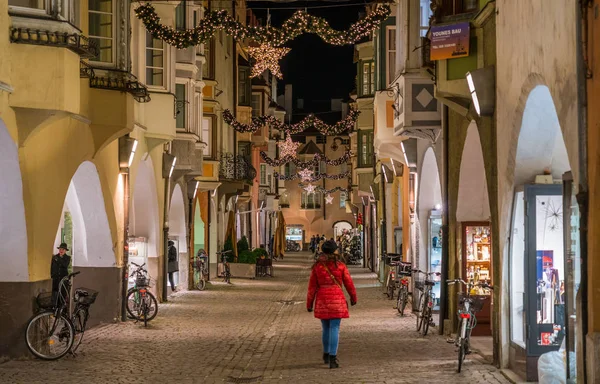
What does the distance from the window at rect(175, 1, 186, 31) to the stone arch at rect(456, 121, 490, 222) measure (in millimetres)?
14817

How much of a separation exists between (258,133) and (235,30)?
47145mm

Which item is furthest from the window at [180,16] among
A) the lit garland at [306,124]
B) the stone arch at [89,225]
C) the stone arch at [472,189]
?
the stone arch at [472,189]

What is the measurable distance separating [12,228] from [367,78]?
3300 cm

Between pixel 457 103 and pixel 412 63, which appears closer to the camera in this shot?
pixel 457 103

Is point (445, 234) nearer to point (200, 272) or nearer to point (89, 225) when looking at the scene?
point (89, 225)

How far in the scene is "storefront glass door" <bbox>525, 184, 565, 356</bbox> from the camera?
548 inches

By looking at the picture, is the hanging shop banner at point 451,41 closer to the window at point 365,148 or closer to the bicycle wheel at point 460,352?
the bicycle wheel at point 460,352

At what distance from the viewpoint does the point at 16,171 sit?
16656 mm

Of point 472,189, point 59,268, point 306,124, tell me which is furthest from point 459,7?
point 306,124

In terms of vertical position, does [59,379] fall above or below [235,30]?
below

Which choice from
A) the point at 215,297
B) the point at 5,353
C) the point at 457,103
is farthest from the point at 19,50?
the point at 215,297

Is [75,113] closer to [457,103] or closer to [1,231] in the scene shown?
[1,231]

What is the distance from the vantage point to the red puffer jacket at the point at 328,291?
15.6m

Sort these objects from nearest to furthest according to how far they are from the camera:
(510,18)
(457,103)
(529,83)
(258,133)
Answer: (529,83), (510,18), (457,103), (258,133)
